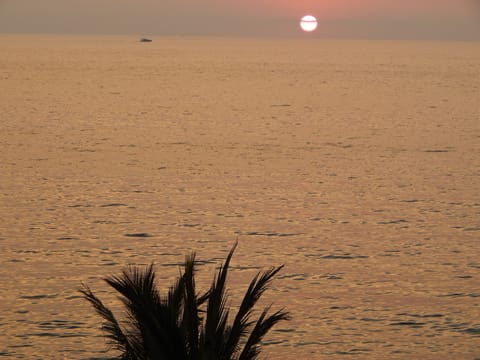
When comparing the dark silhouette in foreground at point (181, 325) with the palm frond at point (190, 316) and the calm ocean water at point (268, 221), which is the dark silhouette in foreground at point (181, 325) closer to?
the palm frond at point (190, 316)

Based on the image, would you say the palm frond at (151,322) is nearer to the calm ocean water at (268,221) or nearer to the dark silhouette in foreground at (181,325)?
the dark silhouette in foreground at (181,325)

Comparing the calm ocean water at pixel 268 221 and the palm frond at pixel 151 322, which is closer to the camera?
the palm frond at pixel 151 322

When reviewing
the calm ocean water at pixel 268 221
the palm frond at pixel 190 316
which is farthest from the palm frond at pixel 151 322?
the calm ocean water at pixel 268 221

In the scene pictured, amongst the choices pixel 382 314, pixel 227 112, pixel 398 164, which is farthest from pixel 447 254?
pixel 227 112

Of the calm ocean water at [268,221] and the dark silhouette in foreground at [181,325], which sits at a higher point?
the calm ocean water at [268,221]

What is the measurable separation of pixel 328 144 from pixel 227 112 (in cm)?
3517

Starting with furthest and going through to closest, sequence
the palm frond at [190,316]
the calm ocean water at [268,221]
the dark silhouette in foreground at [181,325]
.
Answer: the calm ocean water at [268,221] < the palm frond at [190,316] < the dark silhouette in foreground at [181,325]

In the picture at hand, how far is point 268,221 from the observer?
41.5m

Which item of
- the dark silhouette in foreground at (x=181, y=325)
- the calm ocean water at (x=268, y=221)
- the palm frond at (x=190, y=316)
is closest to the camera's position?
the dark silhouette in foreground at (x=181, y=325)

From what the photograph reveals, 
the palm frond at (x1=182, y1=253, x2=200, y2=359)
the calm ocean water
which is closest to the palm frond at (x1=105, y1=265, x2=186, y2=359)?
the palm frond at (x1=182, y1=253, x2=200, y2=359)

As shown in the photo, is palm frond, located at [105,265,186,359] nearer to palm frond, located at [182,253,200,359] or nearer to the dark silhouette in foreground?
the dark silhouette in foreground

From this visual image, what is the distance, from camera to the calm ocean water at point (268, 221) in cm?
2627

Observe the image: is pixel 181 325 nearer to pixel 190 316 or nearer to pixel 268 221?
pixel 190 316

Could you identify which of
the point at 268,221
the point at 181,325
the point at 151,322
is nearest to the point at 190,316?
the point at 181,325
